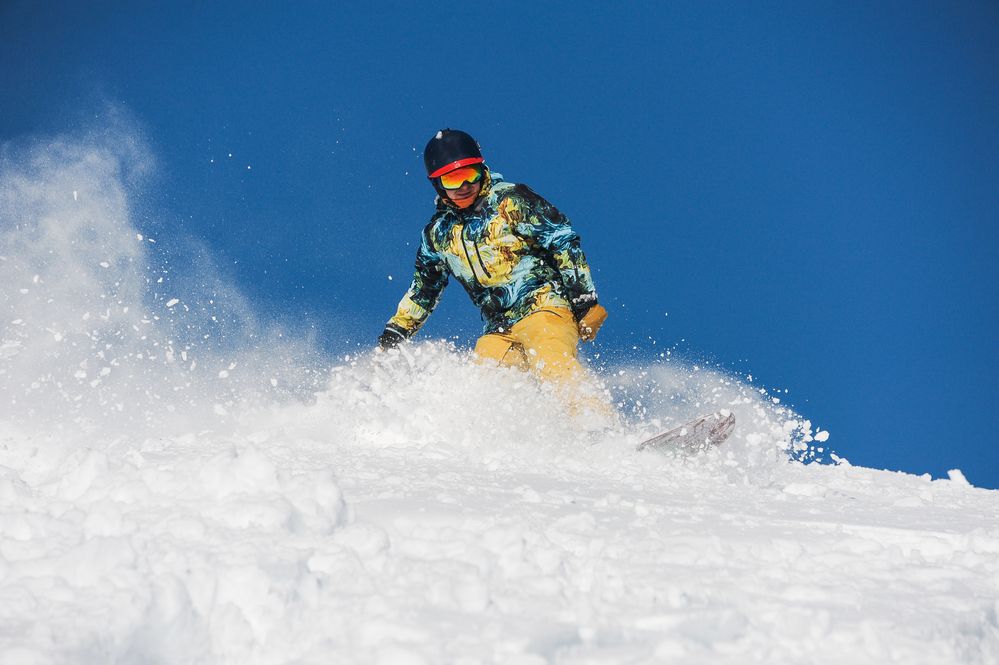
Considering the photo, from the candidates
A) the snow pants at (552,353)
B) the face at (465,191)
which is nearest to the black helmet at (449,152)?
the face at (465,191)

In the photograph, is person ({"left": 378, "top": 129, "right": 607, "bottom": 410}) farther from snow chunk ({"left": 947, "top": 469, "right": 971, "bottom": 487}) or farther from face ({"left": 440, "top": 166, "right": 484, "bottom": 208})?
Answer: snow chunk ({"left": 947, "top": 469, "right": 971, "bottom": 487})

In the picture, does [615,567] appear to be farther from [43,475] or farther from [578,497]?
[43,475]

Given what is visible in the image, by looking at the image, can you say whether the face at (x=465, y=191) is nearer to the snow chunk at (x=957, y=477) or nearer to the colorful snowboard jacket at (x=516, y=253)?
the colorful snowboard jacket at (x=516, y=253)

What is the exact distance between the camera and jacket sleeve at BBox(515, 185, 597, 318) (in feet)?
16.2

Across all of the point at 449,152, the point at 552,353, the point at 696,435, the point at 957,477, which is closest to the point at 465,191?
the point at 449,152

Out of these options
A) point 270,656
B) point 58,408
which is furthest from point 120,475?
point 58,408

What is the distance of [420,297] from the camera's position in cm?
564

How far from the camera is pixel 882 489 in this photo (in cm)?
383

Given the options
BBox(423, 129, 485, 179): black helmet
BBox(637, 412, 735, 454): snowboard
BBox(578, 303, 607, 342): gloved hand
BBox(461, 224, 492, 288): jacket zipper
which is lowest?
BBox(637, 412, 735, 454): snowboard

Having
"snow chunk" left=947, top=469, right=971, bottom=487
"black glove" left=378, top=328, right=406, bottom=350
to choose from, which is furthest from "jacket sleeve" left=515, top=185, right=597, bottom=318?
"snow chunk" left=947, top=469, right=971, bottom=487

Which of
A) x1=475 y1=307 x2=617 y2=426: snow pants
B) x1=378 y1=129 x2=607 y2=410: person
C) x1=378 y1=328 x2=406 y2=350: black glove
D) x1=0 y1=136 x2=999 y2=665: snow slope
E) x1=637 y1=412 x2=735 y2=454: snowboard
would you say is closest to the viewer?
x1=0 y1=136 x2=999 y2=665: snow slope

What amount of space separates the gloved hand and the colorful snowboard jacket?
65 mm

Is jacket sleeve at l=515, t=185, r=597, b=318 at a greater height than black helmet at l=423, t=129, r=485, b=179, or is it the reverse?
black helmet at l=423, t=129, r=485, b=179

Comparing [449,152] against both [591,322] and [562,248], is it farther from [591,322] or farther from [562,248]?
[591,322]
